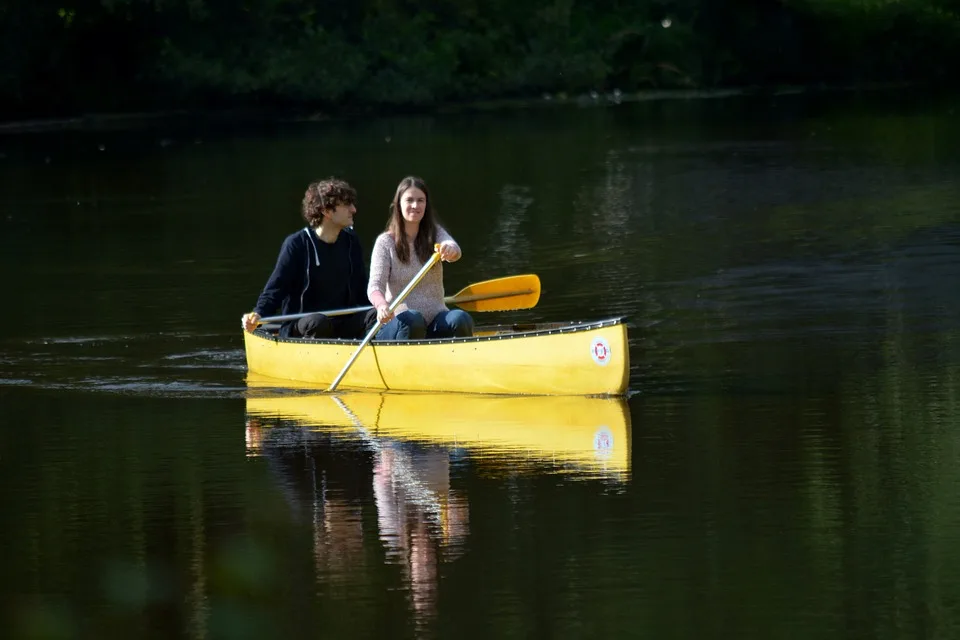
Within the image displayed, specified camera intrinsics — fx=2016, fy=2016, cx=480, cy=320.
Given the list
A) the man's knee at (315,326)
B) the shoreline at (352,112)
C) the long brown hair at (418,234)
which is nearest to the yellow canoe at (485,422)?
the man's knee at (315,326)

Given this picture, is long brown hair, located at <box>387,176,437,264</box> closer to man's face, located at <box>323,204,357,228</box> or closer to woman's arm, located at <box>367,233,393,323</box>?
woman's arm, located at <box>367,233,393,323</box>

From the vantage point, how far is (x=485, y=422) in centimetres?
1008

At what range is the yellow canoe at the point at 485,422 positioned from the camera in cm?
912

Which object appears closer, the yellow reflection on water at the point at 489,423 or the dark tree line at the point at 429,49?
the yellow reflection on water at the point at 489,423

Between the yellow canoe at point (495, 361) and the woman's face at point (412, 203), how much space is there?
68 centimetres

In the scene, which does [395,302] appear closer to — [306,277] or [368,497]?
[306,277]

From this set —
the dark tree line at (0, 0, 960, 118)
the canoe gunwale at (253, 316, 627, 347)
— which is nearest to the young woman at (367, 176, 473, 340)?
the canoe gunwale at (253, 316, 627, 347)

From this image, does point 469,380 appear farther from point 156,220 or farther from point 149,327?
point 156,220

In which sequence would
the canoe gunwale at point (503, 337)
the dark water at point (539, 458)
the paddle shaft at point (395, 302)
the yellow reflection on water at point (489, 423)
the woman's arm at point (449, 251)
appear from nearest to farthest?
the dark water at point (539, 458) < the yellow reflection on water at point (489, 423) < the canoe gunwale at point (503, 337) < the woman's arm at point (449, 251) < the paddle shaft at point (395, 302)

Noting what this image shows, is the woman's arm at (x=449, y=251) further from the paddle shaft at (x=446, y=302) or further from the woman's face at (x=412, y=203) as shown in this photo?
the paddle shaft at (x=446, y=302)

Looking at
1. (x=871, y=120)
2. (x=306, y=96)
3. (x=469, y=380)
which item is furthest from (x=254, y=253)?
(x=306, y=96)

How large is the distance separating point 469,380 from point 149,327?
401 cm

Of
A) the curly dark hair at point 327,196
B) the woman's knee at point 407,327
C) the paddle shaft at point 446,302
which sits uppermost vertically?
the curly dark hair at point 327,196

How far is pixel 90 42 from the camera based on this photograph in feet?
148
